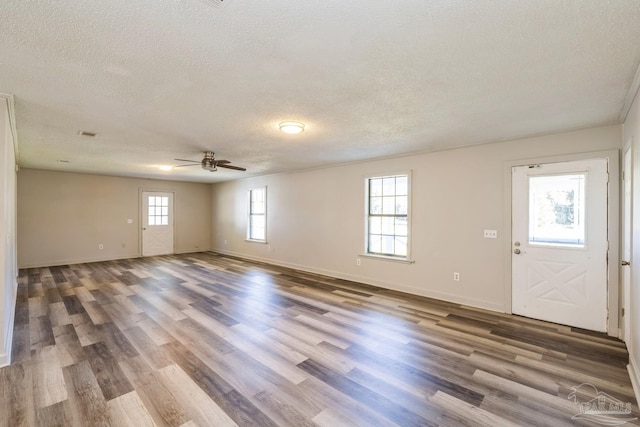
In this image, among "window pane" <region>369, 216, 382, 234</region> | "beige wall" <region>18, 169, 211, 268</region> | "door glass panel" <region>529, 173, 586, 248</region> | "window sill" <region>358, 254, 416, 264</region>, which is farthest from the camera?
"beige wall" <region>18, 169, 211, 268</region>

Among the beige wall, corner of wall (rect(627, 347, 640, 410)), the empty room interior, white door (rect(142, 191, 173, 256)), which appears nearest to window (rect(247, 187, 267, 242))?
the empty room interior

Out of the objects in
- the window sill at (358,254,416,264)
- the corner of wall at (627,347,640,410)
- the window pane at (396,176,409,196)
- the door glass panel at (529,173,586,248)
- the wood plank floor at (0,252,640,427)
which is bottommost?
the wood plank floor at (0,252,640,427)

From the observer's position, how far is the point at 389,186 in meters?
5.42

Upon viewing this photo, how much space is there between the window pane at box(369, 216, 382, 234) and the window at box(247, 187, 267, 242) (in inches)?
129

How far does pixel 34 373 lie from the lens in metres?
2.46

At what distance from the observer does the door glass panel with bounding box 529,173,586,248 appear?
11.5ft

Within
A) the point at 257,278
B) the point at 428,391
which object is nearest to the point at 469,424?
the point at 428,391

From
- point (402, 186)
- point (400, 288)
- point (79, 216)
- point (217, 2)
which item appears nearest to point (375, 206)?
point (402, 186)

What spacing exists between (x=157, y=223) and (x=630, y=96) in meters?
10.2

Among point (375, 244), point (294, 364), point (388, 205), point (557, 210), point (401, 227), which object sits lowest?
point (294, 364)

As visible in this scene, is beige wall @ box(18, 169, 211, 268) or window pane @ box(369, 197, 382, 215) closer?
window pane @ box(369, 197, 382, 215)

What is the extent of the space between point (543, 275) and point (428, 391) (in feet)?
8.50

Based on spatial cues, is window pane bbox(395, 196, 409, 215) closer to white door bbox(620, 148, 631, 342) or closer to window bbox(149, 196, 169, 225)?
white door bbox(620, 148, 631, 342)

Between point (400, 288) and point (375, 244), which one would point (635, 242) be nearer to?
point (400, 288)
